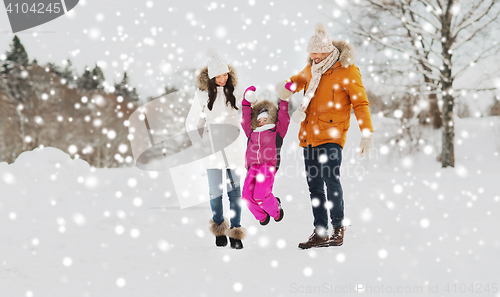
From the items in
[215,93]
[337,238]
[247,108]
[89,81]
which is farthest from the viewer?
[89,81]

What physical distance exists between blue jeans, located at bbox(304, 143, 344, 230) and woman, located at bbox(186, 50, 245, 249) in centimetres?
84

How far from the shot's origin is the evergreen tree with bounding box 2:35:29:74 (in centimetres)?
2477

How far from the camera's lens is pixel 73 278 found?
106 inches

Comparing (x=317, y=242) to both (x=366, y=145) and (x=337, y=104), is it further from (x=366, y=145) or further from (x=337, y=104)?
(x=337, y=104)

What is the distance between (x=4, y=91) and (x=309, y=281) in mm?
29049

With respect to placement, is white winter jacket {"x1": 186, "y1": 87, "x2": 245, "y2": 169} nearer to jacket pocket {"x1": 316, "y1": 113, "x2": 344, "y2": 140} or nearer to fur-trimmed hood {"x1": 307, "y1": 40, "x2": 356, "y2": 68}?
jacket pocket {"x1": 316, "y1": 113, "x2": 344, "y2": 140}

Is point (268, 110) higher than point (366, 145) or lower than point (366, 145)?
higher

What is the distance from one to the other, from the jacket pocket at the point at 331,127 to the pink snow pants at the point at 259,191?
83 centimetres

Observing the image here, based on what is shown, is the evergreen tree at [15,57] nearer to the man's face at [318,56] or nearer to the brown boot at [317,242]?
the man's face at [318,56]

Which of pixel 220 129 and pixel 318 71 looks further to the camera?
pixel 220 129

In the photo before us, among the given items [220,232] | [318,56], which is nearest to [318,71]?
[318,56]

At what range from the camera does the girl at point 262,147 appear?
3.71 metres

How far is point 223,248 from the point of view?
367 centimetres

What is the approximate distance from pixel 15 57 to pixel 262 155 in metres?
29.8
